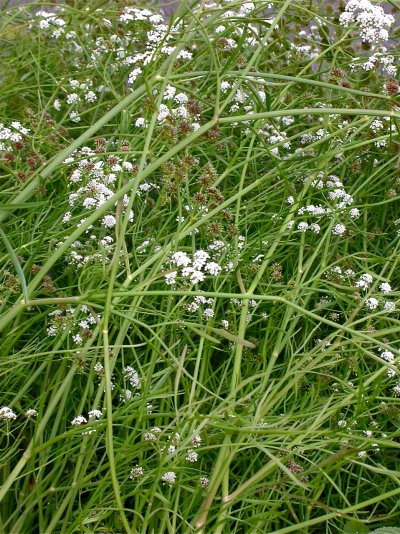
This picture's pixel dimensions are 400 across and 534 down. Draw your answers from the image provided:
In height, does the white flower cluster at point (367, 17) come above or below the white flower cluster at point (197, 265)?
above

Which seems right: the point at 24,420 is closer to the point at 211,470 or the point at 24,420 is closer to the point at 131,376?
the point at 131,376

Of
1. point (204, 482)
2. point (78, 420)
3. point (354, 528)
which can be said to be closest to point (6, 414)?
point (78, 420)

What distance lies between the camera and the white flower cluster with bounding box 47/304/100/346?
4.71ft

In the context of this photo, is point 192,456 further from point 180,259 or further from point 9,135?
point 9,135

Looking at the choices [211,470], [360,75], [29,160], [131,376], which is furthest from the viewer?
[360,75]

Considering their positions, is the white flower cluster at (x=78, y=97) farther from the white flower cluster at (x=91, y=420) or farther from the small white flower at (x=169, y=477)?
the small white flower at (x=169, y=477)

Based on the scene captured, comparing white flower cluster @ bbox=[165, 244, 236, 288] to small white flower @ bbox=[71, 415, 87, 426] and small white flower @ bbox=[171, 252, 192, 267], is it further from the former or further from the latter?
small white flower @ bbox=[71, 415, 87, 426]

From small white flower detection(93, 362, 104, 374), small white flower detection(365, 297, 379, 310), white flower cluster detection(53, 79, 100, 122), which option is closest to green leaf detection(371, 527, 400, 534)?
small white flower detection(365, 297, 379, 310)

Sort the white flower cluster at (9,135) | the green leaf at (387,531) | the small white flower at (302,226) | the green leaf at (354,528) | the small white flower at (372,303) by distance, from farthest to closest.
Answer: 1. the white flower cluster at (9,135)
2. the small white flower at (302,226)
3. the small white flower at (372,303)
4. the green leaf at (354,528)
5. the green leaf at (387,531)

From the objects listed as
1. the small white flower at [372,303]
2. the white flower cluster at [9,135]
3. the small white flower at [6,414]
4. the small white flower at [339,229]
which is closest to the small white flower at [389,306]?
the small white flower at [372,303]

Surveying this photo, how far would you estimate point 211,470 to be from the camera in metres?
1.38

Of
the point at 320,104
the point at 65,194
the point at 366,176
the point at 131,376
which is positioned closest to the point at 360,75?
the point at 320,104

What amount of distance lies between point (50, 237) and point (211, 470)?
1.65ft

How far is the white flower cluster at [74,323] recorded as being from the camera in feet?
4.71
